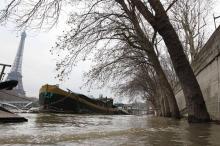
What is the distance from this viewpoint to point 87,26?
13320mm

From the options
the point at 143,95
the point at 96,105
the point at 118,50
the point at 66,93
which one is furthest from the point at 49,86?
the point at 143,95

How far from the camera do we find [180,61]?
31.6 feet

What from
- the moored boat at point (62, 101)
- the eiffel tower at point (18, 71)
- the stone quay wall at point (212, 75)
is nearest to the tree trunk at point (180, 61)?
the stone quay wall at point (212, 75)

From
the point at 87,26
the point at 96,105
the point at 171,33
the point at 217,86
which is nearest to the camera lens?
the point at 171,33

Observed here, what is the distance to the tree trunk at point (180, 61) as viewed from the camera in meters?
9.53

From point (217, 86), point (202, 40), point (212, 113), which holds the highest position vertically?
point (202, 40)

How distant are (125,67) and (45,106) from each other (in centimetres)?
1102

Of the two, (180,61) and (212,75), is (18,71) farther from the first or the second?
(180,61)

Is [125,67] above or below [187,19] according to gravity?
below

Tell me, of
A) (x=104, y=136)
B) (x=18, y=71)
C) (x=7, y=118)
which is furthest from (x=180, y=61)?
(x=18, y=71)

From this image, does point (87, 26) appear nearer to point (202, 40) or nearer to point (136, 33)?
point (136, 33)

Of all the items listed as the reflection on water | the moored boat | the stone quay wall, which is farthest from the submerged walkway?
the moored boat

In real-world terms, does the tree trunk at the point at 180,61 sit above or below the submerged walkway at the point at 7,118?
above

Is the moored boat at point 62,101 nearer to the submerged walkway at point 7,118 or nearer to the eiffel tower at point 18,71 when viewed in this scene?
the submerged walkway at point 7,118
